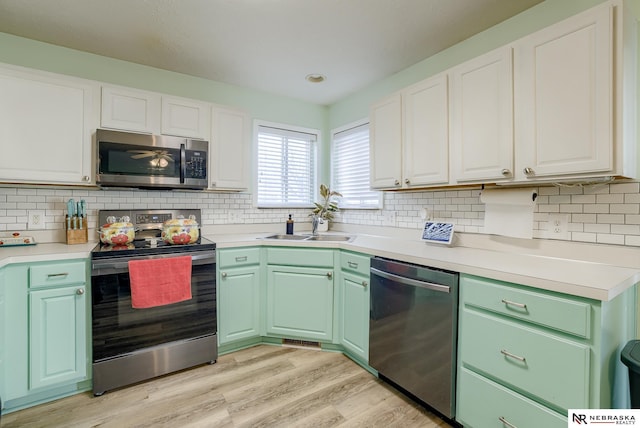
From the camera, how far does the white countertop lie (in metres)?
1.17

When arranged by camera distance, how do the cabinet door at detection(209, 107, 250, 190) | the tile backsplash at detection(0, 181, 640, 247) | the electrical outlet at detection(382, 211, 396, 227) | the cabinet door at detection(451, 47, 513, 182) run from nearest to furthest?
the tile backsplash at detection(0, 181, 640, 247), the cabinet door at detection(451, 47, 513, 182), the cabinet door at detection(209, 107, 250, 190), the electrical outlet at detection(382, 211, 396, 227)

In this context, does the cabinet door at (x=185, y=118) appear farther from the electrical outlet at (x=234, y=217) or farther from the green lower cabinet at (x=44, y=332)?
the green lower cabinet at (x=44, y=332)

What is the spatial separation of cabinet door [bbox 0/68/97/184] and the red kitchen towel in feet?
2.64

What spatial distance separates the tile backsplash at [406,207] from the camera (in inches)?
60.1

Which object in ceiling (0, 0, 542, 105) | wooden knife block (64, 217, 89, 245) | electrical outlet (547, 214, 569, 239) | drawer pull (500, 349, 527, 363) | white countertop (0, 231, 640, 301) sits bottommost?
drawer pull (500, 349, 527, 363)

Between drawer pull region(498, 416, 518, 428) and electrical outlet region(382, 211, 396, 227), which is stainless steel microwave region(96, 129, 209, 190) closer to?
electrical outlet region(382, 211, 396, 227)

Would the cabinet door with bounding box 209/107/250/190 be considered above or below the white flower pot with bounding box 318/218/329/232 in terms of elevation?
above

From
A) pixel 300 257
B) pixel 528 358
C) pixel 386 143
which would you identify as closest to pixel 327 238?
→ pixel 300 257

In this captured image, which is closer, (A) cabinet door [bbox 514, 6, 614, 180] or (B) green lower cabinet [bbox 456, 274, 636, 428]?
(B) green lower cabinet [bbox 456, 274, 636, 428]

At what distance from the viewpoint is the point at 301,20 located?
6.53ft

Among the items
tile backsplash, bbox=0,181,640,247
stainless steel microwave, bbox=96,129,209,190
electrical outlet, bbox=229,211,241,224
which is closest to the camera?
tile backsplash, bbox=0,181,640,247

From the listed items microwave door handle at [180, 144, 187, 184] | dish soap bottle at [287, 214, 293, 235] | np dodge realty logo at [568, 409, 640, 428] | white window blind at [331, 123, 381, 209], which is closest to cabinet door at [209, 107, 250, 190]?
microwave door handle at [180, 144, 187, 184]

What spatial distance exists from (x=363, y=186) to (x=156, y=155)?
191cm

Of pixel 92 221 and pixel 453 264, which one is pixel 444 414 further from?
pixel 92 221
